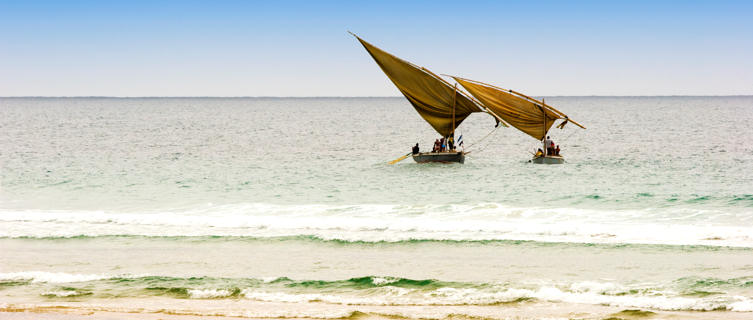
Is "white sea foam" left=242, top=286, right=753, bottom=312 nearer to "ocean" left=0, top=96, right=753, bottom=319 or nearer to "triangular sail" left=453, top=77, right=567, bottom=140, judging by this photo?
"ocean" left=0, top=96, right=753, bottom=319

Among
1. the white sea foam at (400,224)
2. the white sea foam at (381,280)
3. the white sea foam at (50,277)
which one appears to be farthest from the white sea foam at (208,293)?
the white sea foam at (400,224)

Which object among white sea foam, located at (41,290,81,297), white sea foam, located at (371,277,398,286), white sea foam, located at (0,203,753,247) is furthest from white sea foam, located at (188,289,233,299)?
white sea foam, located at (0,203,753,247)

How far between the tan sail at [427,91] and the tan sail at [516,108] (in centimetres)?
65

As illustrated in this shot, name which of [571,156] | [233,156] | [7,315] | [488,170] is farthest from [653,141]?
[7,315]

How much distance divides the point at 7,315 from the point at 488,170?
1029 inches

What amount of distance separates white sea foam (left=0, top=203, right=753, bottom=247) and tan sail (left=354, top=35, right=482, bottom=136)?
35.1ft

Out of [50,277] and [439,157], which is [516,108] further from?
[50,277]

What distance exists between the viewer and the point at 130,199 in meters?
23.3

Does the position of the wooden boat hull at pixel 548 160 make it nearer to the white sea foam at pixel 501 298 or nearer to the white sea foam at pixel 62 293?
the white sea foam at pixel 501 298

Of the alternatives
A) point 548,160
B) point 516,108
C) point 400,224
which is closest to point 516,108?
point 516,108

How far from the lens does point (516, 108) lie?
108ft

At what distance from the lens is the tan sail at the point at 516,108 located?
3186cm

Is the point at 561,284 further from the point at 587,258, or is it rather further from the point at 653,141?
the point at 653,141

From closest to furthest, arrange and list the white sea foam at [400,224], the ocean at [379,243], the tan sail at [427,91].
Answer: the ocean at [379,243]
the white sea foam at [400,224]
the tan sail at [427,91]
